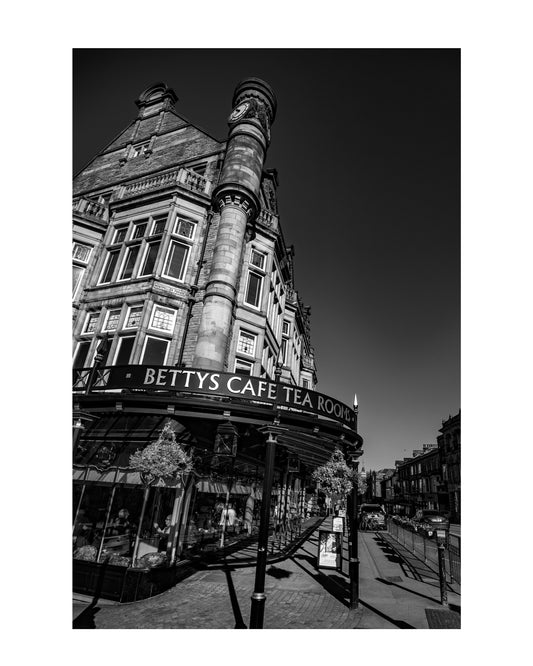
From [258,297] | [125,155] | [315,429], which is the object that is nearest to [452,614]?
[315,429]

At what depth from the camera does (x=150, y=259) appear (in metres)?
17.3

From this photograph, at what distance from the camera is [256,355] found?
55.5ft

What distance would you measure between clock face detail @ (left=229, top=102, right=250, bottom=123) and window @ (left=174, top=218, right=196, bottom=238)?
6.94 metres

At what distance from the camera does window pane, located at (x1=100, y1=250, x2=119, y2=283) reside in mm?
17953

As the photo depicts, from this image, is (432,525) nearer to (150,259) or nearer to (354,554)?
(354,554)

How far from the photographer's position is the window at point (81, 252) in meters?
18.6

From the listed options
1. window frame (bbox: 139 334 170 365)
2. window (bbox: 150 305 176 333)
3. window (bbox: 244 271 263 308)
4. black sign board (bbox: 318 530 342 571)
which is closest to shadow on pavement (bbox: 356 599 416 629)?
black sign board (bbox: 318 530 342 571)

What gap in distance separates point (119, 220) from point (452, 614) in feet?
69.7

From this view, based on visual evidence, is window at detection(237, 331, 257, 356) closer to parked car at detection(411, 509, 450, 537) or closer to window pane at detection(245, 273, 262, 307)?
window pane at detection(245, 273, 262, 307)

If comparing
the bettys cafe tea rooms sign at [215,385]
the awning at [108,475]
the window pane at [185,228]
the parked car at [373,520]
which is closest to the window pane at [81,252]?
the window pane at [185,228]

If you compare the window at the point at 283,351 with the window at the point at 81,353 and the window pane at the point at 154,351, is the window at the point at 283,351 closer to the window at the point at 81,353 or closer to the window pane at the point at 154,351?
the window pane at the point at 154,351
